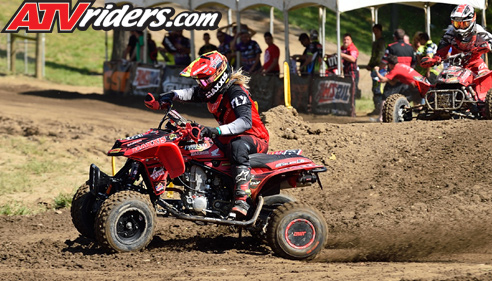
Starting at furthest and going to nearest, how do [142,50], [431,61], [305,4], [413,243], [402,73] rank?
[142,50], [305,4], [402,73], [431,61], [413,243]

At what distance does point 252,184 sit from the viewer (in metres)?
6.88

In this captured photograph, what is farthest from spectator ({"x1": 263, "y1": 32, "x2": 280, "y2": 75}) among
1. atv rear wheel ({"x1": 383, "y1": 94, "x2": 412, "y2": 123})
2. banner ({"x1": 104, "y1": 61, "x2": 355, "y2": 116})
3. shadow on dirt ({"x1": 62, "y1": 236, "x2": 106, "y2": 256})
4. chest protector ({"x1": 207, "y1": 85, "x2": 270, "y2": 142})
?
shadow on dirt ({"x1": 62, "y1": 236, "x2": 106, "y2": 256})

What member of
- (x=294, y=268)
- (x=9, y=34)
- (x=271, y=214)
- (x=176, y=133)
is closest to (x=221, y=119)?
(x=176, y=133)

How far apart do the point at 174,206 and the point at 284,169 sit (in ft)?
3.65

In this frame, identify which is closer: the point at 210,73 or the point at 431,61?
the point at 210,73

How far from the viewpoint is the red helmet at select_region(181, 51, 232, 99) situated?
6676mm

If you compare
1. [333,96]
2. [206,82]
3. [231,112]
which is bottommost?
[231,112]

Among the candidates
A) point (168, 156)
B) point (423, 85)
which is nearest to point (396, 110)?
point (423, 85)

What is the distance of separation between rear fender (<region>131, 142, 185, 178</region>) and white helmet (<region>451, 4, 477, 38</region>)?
7.13m

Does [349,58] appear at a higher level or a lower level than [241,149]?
higher

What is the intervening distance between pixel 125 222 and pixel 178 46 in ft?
46.5

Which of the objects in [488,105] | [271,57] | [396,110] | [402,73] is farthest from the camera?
[271,57]

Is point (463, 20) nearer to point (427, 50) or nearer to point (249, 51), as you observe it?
point (427, 50)

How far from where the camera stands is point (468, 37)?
39.7 ft
